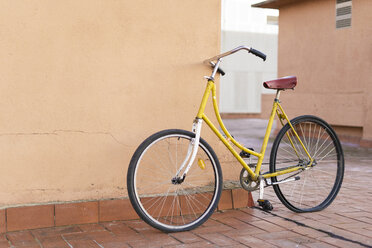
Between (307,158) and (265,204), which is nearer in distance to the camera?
(265,204)

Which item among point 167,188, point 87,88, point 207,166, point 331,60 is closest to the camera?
point 87,88

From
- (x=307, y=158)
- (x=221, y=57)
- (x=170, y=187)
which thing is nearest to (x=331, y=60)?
(x=307, y=158)

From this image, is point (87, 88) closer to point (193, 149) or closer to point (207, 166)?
point (193, 149)

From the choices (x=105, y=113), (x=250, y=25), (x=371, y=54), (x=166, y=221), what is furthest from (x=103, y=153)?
(x=250, y=25)

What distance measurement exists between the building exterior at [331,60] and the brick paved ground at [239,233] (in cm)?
610

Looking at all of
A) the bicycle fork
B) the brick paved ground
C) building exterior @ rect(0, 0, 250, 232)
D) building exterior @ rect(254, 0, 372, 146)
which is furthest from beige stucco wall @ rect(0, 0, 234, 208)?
building exterior @ rect(254, 0, 372, 146)

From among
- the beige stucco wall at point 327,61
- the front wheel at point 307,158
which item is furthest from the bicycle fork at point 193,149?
the beige stucco wall at point 327,61

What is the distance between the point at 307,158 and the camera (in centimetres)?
398

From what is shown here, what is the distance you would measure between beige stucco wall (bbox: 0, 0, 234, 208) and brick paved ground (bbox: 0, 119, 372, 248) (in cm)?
28

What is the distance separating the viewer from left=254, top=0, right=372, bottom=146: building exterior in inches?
389

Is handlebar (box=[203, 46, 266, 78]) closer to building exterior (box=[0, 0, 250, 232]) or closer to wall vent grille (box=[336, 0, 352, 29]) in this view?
building exterior (box=[0, 0, 250, 232])

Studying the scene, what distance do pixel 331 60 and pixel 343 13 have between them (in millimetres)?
1011

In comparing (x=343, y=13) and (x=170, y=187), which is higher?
(x=343, y=13)

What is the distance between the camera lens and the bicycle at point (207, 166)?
339 centimetres
